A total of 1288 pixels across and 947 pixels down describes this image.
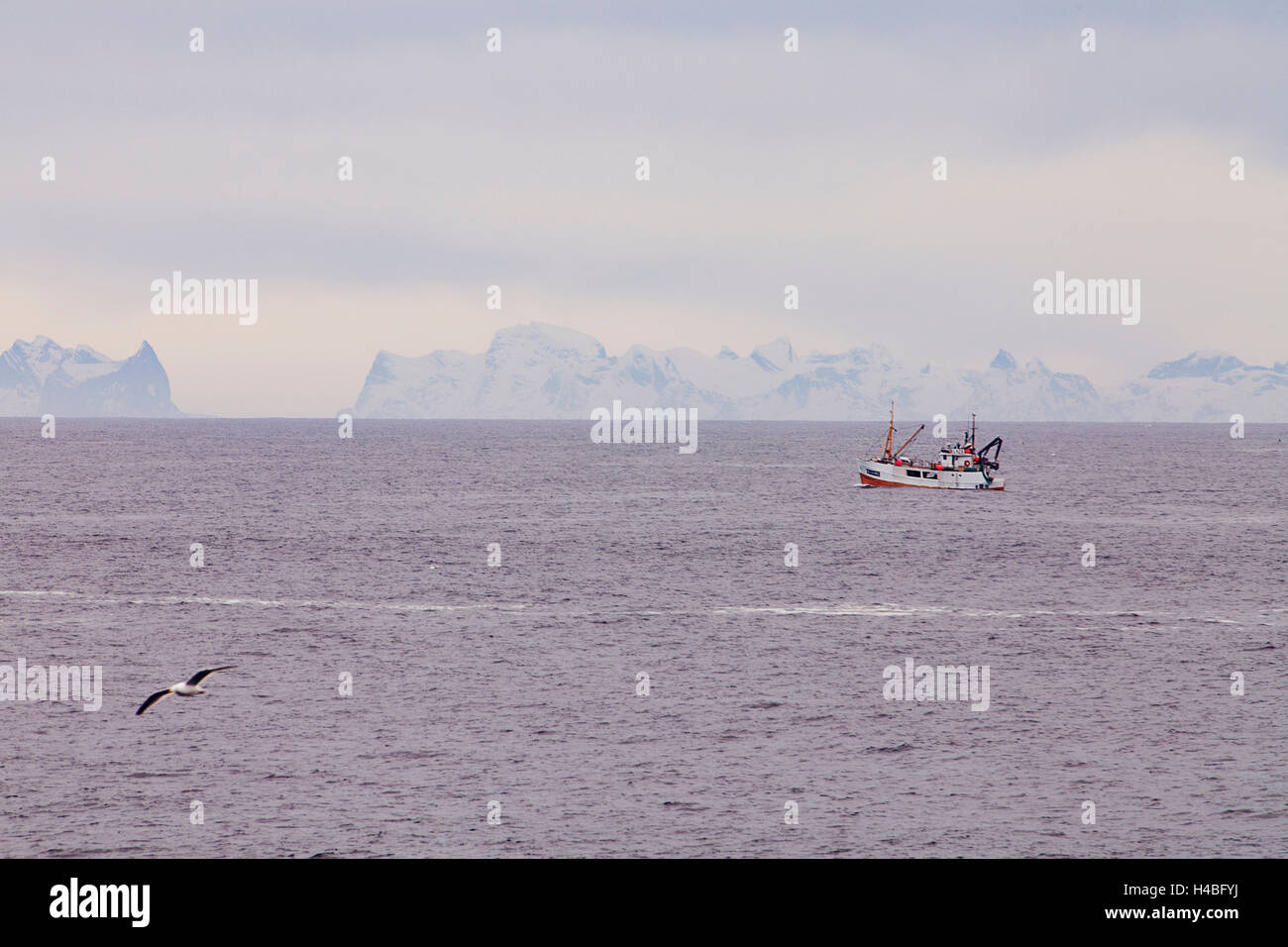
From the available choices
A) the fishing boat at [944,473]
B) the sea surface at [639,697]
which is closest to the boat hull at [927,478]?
the fishing boat at [944,473]

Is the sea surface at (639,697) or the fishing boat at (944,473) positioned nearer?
the sea surface at (639,697)

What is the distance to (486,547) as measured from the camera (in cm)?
10406

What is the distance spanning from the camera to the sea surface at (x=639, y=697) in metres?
35.9

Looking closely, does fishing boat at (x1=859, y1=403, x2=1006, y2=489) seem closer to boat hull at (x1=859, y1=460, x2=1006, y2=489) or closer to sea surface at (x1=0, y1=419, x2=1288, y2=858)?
boat hull at (x1=859, y1=460, x2=1006, y2=489)

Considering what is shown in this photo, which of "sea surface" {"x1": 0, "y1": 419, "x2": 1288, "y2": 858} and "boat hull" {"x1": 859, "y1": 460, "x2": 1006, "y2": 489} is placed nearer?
"sea surface" {"x1": 0, "y1": 419, "x2": 1288, "y2": 858}

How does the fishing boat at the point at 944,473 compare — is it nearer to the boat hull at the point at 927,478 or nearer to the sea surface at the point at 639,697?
the boat hull at the point at 927,478

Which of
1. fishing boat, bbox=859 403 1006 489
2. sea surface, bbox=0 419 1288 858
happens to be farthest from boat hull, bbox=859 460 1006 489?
sea surface, bbox=0 419 1288 858

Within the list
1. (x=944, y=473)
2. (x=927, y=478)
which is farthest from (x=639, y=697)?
(x=927, y=478)

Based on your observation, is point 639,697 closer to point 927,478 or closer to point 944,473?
point 944,473

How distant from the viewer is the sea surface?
35.9 m

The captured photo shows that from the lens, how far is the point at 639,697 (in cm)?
5206

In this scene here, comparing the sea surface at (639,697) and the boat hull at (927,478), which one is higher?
the boat hull at (927,478)

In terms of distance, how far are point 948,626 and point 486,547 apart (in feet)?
156
